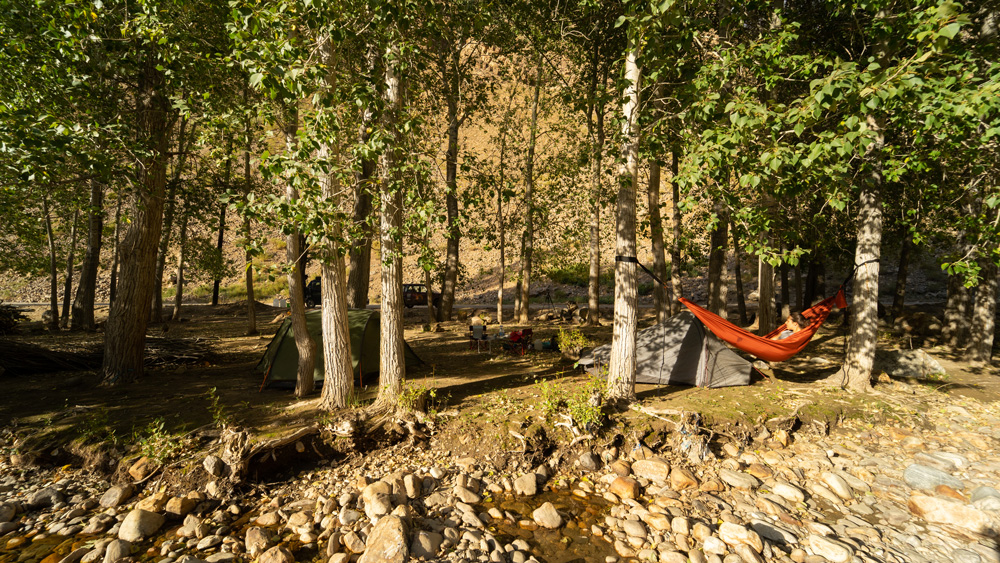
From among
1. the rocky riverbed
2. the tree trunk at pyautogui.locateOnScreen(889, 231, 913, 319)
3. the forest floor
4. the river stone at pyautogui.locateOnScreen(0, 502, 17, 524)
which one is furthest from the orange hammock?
the river stone at pyautogui.locateOnScreen(0, 502, 17, 524)

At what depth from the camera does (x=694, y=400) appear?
256 inches

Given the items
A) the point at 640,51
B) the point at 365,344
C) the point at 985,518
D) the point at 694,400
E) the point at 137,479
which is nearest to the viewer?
the point at 985,518

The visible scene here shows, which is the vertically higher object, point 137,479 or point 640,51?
point 640,51

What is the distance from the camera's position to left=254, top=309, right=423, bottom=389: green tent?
725cm

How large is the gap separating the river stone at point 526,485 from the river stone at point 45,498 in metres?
4.68

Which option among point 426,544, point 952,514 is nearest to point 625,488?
point 426,544

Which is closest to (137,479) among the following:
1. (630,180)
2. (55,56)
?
(55,56)

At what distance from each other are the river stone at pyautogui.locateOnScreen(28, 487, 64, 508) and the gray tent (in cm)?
669

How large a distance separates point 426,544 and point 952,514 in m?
4.99

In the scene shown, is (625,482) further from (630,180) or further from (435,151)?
(435,151)

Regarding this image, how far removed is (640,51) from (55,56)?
7.13 metres

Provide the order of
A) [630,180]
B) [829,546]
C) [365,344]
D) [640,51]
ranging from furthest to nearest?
1. [365,344]
2. [630,180]
3. [640,51]
4. [829,546]

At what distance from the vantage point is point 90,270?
39.5 feet

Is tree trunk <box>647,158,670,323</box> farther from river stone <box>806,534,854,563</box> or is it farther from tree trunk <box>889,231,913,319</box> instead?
tree trunk <box>889,231,913,319</box>
